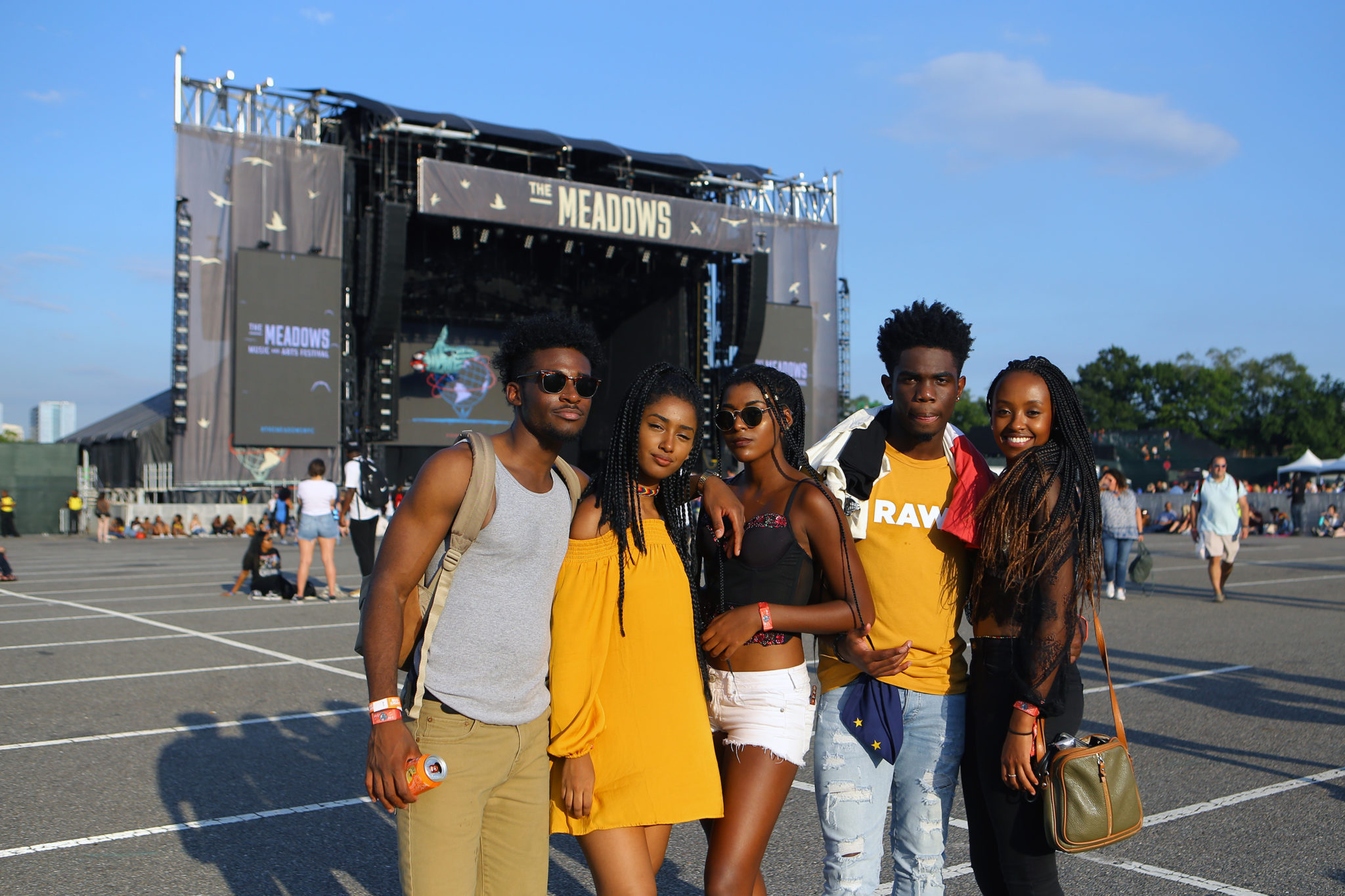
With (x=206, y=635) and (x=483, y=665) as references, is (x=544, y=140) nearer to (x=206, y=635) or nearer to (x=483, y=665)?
(x=206, y=635)

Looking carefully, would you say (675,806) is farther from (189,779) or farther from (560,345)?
(189,779)

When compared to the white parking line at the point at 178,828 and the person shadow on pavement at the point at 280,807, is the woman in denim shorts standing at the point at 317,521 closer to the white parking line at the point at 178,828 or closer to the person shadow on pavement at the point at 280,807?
the person shadow on pavement at the point at 280,807

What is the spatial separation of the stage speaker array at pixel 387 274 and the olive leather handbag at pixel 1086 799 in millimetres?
22104

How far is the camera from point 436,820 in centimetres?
238

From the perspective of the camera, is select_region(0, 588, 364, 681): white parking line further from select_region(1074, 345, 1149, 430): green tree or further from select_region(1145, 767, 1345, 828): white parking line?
select_region(1074, 345, 1149, 430): green tree

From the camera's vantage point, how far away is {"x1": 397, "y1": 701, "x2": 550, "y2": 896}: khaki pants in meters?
2.37

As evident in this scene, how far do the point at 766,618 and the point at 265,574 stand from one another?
39.1 ft

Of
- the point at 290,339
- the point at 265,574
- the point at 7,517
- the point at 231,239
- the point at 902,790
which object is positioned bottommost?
the point at 265,574

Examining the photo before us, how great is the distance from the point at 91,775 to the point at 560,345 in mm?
4011

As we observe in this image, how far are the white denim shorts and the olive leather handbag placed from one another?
61 centimetres

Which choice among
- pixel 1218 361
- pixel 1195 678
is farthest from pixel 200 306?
pixel 1218 361

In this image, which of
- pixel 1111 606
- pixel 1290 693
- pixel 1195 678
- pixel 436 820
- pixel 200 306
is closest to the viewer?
pixel 436 820

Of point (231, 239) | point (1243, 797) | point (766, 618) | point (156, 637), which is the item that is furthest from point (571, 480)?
point (231, 239)

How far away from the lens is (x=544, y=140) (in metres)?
25.8
